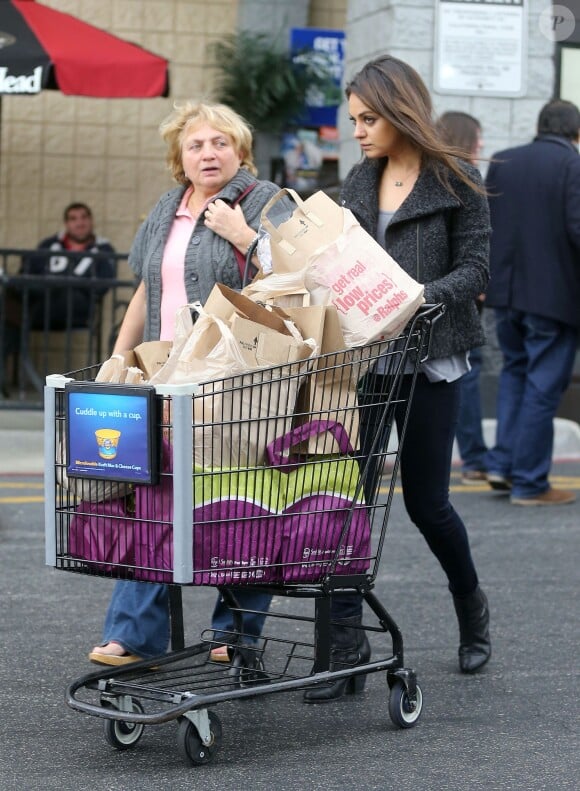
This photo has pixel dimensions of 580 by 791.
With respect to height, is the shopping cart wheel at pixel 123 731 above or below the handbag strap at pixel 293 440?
below

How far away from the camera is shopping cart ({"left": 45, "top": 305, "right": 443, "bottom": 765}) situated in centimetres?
395

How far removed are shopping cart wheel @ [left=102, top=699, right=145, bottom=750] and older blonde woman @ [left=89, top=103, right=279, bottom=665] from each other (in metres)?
0.69

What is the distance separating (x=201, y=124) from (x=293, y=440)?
1382 mm

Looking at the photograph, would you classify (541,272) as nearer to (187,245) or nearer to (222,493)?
(187,245)

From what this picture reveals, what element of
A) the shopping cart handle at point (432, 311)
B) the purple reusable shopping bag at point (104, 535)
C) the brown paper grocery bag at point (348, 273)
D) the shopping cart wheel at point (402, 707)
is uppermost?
the brown paper grocery bag at point (348, 273)

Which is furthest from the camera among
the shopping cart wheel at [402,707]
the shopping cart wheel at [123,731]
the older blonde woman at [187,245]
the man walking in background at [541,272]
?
the man walking in background at [541,272]

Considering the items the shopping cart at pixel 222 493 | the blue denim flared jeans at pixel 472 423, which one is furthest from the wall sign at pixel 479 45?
the shopping cart at pixel 222 493

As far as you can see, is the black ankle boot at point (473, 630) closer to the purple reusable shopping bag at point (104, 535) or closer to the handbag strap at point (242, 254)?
the handbag strap at point (242, 254)

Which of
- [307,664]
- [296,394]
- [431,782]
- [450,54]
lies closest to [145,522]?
[296,394]

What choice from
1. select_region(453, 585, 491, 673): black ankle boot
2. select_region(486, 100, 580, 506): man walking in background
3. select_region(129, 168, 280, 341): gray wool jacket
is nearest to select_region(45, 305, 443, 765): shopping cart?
select_region(129, 168, 280, 341): gray wool jacket

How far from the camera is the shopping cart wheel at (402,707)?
4.47m

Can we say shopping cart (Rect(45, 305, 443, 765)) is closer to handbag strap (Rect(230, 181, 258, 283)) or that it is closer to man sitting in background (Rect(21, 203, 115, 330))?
handbag strap (Rect(230, 181, 258, 283))

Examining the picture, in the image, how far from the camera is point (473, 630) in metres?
5.17

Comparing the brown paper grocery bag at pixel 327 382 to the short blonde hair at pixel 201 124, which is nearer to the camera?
the brown paper grocery bag at pixel 327 382
